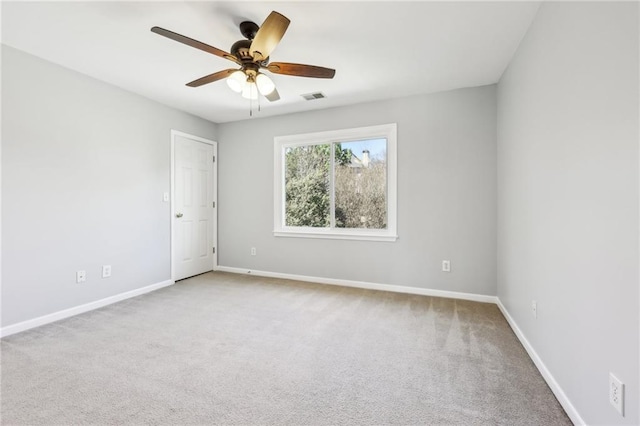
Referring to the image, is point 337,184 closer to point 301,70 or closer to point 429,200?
point 429,200

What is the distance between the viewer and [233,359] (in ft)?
6.72

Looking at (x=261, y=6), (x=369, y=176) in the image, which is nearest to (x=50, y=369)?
(x=261, y=6)

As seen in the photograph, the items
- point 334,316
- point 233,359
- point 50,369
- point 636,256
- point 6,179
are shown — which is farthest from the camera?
point 334,316

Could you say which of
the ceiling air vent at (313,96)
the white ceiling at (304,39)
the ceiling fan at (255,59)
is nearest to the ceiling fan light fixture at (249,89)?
the ceiling fan at (255,59)

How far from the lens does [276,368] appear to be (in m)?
1.94

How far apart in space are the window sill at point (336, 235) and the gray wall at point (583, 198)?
1603 mm

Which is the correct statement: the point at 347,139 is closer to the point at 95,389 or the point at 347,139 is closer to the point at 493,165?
the point at 493,165

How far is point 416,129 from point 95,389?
374 cm

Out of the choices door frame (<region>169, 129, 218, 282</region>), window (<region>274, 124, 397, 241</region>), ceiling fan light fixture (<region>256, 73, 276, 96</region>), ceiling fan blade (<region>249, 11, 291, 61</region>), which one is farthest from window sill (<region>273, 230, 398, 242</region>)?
ceiling fan blade (<region>249, 11, 291, 61</region>)

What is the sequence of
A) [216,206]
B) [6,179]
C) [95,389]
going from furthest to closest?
[216,206], [6,179], [95,389]

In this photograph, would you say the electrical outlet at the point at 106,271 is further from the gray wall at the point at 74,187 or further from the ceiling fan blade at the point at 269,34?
the ceiling fan blade at the point at 269,34

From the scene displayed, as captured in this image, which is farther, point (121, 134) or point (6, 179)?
point (121, 134)

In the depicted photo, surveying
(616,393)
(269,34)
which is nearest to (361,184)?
(269,34)

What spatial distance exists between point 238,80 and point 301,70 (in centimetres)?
53
